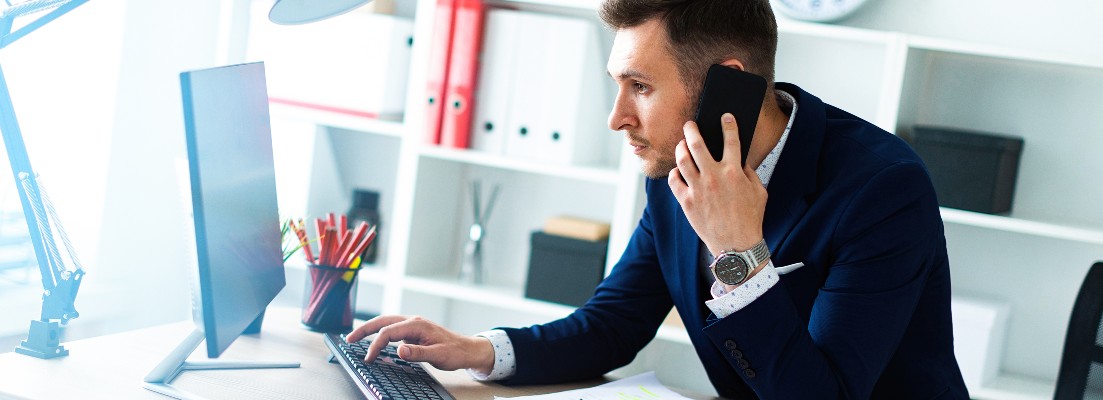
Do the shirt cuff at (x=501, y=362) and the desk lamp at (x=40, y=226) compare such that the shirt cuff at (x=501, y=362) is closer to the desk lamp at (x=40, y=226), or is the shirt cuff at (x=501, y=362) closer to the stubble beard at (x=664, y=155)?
the stubble beard at (x=664, y=155)

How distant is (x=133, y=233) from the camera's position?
2.96 m

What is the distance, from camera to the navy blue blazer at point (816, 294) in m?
1.27

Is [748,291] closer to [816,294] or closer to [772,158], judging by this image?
[816,294]

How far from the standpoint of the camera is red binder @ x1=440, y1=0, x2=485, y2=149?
2.69 m

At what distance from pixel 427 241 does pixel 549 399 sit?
161cm

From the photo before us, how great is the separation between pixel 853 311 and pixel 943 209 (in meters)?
1.23

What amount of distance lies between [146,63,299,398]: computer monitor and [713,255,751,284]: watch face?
55 cm

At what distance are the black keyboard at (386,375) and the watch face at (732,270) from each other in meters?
0.35

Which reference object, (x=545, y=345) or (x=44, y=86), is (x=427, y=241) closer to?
(x=44, y=86)

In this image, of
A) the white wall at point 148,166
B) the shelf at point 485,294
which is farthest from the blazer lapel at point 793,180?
the white wall at point 148,166

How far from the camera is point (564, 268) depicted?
2.71 meters

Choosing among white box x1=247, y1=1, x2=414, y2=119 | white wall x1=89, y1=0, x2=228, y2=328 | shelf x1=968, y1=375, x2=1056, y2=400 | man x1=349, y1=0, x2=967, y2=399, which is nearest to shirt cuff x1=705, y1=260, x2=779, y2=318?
man x1=349, y1=0, x2=967, y2=399

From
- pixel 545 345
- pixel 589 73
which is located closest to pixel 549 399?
pixel 545 345

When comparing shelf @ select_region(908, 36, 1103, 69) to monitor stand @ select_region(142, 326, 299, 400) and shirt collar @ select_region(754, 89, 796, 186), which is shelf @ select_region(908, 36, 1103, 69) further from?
monitor stand @ select_region(142, 326, 299, 400)
